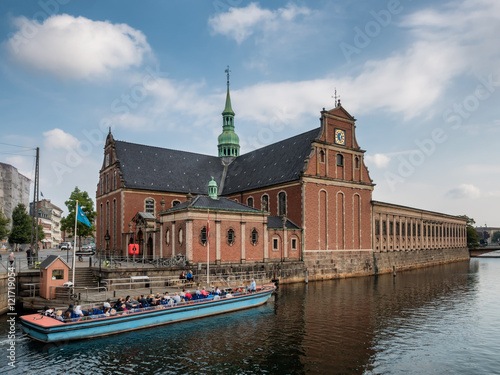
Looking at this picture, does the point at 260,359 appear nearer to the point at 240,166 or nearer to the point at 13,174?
the point at 240,166

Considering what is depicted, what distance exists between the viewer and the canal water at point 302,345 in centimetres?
1948

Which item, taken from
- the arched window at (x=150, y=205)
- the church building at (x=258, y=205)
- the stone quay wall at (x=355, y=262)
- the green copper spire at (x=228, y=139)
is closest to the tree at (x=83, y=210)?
the church building at (x=258, y=205)

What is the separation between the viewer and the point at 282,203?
189 feet

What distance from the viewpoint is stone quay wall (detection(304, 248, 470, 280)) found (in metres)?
54.6

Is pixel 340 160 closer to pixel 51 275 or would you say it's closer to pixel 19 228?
pixel 51 275

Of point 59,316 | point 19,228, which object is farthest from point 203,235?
point 19,228

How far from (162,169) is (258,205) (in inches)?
641

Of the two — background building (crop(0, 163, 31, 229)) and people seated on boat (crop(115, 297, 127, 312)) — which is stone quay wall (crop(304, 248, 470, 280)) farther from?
background building (crop(0, 163, 31, 229))

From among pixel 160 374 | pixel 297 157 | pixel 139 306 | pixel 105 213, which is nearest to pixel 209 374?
pixel 160 374

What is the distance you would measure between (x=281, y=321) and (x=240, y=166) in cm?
4411

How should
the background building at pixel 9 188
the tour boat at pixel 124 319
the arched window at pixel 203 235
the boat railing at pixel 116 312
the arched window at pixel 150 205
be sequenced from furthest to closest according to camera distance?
the background building at pixel 9 188
the arched window at pixel 150 205
the arched window at pixel 203 235
the boat railing at pixel 116 312
the tour boat at pixel 124 319

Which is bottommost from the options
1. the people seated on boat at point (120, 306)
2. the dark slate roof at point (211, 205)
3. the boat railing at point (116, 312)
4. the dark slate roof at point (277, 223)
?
the boat railing at point (116, 312)

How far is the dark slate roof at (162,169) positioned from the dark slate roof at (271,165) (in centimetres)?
441

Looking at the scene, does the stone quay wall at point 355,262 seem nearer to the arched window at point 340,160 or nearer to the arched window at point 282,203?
the arched window at point 282,203
